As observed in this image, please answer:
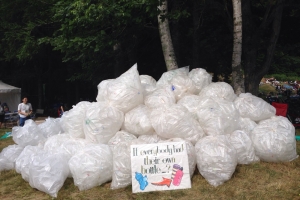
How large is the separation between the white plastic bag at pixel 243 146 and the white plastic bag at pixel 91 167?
1857 mm

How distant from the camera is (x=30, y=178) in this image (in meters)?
4.46

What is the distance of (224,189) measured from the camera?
4.21m

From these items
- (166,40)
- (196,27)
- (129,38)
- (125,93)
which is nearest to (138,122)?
(125,93)

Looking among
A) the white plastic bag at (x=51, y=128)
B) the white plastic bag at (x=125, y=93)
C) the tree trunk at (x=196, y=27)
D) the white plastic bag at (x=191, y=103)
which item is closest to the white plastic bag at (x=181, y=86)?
the white plastic bag at (x=191, y=103)

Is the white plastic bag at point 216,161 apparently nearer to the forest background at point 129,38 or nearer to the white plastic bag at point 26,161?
the white plastic bag at point 26,161

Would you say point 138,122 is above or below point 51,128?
above

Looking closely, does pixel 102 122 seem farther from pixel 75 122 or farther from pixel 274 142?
pixel 274 142

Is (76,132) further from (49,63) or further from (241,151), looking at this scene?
(49,63)

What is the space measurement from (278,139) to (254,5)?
23.5ft

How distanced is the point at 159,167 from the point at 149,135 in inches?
30.0

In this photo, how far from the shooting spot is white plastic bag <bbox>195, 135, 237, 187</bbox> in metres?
4.36

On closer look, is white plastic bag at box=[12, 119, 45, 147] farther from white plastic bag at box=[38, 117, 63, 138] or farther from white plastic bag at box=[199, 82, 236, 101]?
white plastic bag at box=[199, 82, 236, 101]

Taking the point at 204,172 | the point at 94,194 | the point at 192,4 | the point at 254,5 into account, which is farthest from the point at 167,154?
the point at 254,5

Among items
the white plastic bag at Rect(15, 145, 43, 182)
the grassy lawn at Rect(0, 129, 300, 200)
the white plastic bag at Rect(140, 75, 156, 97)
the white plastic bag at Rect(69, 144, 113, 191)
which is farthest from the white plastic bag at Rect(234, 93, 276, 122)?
the white plastic bag at Rect(15, 145, 43, 182)
